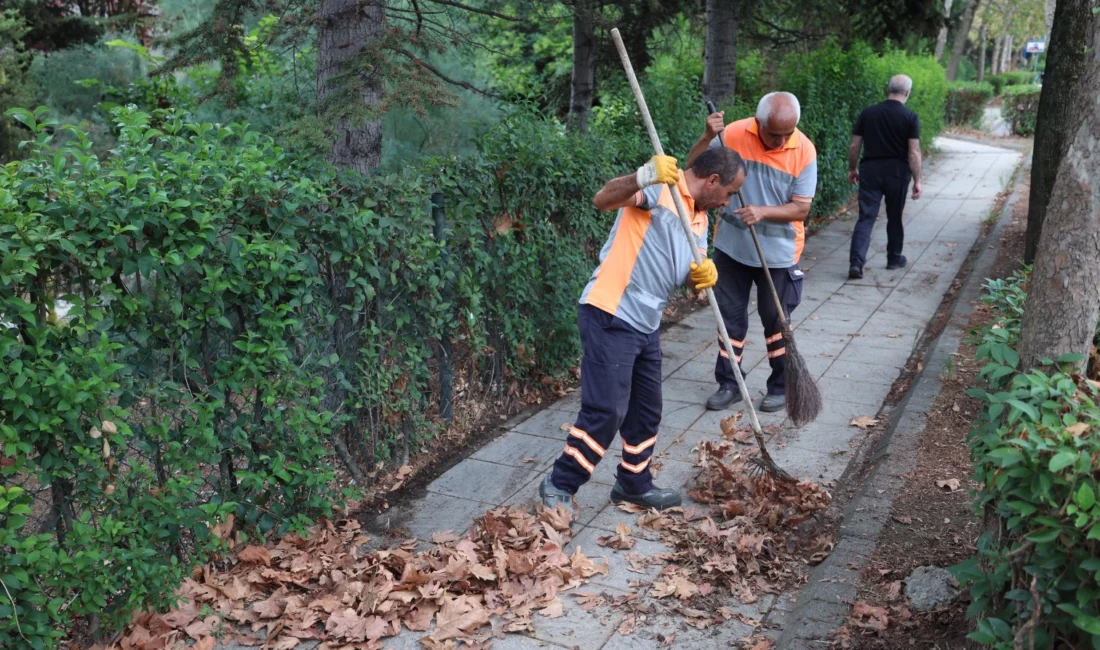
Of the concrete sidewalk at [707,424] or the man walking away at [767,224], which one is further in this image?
the man walking away at [767,224]

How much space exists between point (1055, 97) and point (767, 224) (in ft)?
16.2

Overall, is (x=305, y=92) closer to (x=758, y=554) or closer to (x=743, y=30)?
(x=758, y=554)

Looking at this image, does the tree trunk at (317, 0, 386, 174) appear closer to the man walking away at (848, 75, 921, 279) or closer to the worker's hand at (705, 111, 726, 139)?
the worker's hand at (705, 111, 726, 139)

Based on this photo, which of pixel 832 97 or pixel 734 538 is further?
pixel 832 97

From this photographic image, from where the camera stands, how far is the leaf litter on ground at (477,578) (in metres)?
3.82

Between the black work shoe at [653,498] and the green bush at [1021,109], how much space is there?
2604cm

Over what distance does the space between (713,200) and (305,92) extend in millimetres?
4392

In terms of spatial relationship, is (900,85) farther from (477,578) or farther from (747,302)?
(477,578)

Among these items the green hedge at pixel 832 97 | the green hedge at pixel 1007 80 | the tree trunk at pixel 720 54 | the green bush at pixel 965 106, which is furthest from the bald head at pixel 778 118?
the green hedge at pixel 1007 80

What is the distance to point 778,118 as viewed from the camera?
585 centimetres

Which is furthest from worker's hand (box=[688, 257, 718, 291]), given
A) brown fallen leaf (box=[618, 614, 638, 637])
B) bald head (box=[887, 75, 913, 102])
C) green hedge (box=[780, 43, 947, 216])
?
green hedge (box=[780, 43, 947, 216])

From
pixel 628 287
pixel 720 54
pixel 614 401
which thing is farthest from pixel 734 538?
pixel 720 54

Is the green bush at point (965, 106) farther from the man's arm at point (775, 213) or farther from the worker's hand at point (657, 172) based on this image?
the worker's hand at point (657, 172)

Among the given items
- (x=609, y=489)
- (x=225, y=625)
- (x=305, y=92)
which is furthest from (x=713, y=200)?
(x=305, y=92)
